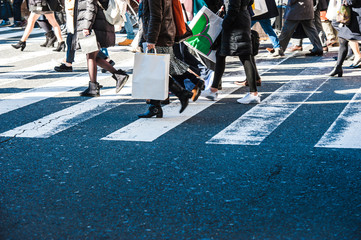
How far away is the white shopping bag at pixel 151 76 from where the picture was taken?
22.3 feet

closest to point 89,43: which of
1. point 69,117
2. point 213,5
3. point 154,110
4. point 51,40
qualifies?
point 69,117

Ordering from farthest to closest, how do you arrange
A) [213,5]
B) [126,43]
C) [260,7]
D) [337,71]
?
[126,43] → [260,7] → [337,71] → [213,5]

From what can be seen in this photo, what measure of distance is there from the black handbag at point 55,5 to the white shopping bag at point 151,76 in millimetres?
6622

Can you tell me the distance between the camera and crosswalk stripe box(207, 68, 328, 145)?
20.4ft

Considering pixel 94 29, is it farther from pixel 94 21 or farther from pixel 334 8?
pixel 334 8

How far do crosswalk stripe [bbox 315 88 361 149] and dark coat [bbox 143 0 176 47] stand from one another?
2059 millimetres

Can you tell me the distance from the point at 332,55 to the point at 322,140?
659 cm

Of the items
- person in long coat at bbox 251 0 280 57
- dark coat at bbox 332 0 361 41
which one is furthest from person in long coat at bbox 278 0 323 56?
dark coat at bbox 332 0 361 41

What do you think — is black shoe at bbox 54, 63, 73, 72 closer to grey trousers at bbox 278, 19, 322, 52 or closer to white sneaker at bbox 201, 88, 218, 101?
white sneaker at bbox 201, 88, 218, 101

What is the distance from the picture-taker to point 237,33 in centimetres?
777

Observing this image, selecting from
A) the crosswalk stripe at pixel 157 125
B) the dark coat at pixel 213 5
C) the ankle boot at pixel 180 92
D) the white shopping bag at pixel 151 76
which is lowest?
the crosswalk stripe at pixel 157 125

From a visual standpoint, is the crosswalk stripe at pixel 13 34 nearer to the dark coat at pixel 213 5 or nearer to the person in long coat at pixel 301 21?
the person in long coat at pixel 301 21

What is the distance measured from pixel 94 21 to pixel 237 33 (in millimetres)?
1898

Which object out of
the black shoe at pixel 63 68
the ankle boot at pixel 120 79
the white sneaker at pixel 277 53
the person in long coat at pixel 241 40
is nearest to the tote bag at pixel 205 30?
the person in long coat at pixel 241 40
